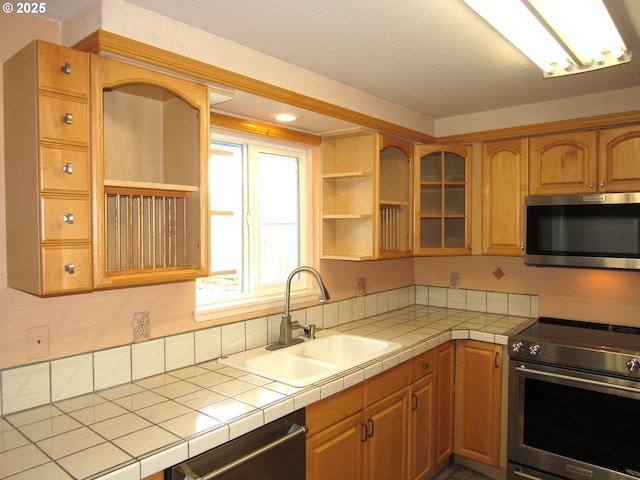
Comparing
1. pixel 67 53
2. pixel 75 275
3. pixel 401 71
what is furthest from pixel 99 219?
pixel 401 71

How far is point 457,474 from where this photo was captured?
9.00 ft

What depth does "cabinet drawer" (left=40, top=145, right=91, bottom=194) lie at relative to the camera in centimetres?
134

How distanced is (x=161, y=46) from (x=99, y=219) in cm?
64

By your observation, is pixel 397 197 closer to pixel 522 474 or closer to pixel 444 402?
pixel 444 402

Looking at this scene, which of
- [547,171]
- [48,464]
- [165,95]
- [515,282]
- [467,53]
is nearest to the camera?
[48,464]

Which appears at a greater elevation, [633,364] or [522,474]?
[633,364]

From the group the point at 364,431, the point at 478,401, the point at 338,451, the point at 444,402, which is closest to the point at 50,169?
the point at 338,451

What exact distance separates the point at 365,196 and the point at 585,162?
1255 millimetres

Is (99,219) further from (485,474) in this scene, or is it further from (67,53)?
(485,474)

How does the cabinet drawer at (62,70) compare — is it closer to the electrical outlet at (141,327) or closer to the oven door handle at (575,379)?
the electrical outlet at (141,327)

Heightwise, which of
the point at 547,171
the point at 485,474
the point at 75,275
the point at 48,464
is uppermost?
the point at 547,171

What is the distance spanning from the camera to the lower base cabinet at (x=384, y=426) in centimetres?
180

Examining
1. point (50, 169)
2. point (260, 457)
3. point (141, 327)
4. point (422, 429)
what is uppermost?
point (50, 169)

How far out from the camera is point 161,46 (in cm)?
158
